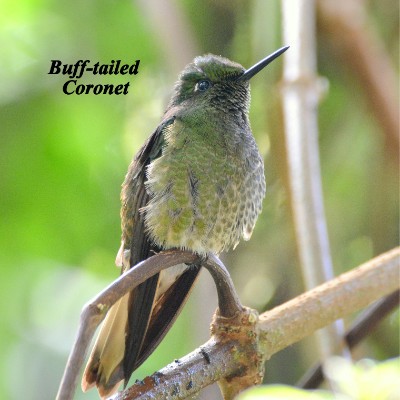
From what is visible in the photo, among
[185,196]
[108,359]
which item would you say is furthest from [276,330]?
[185,196]

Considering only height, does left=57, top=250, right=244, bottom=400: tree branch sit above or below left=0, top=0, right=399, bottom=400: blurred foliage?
below

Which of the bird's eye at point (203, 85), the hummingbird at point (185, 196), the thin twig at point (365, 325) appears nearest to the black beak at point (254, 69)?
the hummingbird at point (185, 196)

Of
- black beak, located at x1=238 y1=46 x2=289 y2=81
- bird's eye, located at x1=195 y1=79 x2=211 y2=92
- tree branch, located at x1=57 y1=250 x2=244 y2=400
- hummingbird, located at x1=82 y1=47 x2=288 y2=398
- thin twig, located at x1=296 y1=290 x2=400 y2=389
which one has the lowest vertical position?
tree branch, located at x1=57 y1=250 x2=244 y2=400

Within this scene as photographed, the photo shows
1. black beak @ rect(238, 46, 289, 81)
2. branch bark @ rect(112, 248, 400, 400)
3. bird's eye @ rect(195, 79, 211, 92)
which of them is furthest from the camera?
bird's eye @ rect(195, 79, 211, 92)

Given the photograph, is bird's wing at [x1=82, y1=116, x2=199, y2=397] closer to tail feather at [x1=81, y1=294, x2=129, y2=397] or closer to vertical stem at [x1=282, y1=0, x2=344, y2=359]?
tail feather at [x1=81, y1=294, x2=129, y2=397]

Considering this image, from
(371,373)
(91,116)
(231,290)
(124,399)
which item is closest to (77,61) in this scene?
(91,116)

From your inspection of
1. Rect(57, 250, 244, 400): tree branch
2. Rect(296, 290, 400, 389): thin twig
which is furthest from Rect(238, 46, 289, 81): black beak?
Rect(296, 290, 400, 389): thin twig

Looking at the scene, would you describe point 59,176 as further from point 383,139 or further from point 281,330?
point 281,330
